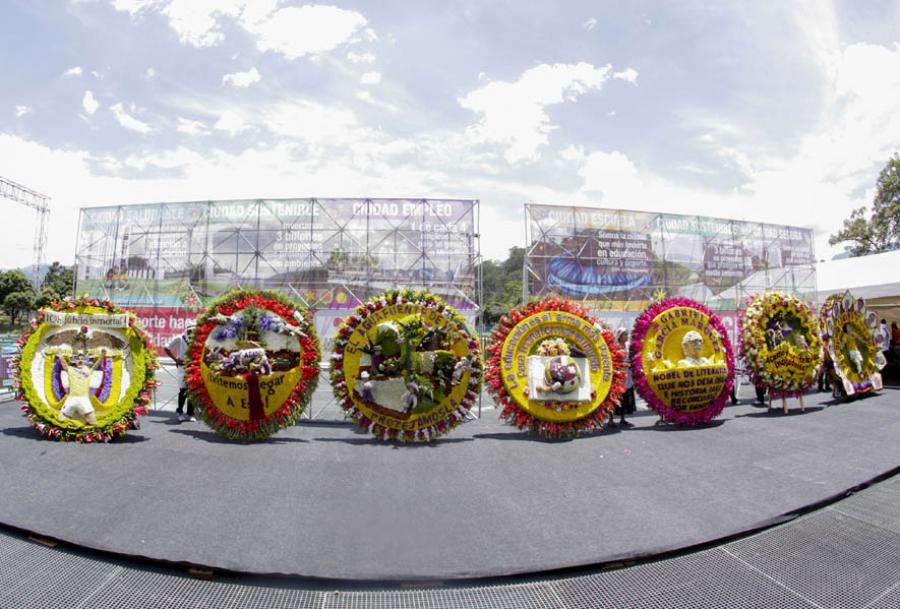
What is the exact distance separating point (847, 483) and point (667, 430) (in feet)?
6.58

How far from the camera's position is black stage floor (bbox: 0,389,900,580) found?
2543mm

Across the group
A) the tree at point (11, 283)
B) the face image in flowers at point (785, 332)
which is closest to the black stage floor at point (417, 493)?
the face image in flowers at point (785, 332)

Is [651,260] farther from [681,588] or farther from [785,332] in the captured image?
[681,588]

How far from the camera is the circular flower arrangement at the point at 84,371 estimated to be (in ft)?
15.3

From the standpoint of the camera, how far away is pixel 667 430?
18.0 ft

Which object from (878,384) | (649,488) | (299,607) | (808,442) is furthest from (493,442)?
(878,384)

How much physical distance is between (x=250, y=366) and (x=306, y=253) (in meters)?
9.42

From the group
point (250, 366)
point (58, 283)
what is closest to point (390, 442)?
point (250, 366)

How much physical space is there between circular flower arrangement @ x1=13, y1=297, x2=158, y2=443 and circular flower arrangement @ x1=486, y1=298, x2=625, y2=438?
394 cm

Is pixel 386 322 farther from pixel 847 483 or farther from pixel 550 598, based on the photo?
pixel 847 483

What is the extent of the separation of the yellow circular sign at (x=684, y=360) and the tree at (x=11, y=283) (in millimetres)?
38009

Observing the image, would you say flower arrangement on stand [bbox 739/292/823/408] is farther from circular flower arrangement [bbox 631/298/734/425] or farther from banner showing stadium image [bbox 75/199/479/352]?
banner showing stadium image [bbox 75/199/479/352]

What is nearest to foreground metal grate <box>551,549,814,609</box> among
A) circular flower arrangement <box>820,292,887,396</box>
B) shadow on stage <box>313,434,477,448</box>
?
shadow on stage <box>313,434,477,448</box>

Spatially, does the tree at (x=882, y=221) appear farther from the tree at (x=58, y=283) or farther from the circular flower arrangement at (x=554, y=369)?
the tree at (x=58, y=283)
